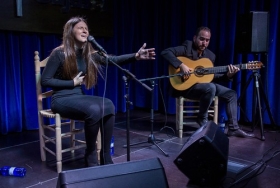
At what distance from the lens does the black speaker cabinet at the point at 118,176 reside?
1196 mm

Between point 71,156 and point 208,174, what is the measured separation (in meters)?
1.26

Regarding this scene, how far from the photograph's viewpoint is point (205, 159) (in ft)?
5.66

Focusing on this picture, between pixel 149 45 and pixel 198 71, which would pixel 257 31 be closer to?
pixel 198 71

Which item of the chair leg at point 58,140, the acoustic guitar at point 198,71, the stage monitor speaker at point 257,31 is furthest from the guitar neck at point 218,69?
the chair leg at point 58,140

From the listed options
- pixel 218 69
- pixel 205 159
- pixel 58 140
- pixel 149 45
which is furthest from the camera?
pixel 149 45

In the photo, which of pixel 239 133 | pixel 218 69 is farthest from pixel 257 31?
pixel 239 133

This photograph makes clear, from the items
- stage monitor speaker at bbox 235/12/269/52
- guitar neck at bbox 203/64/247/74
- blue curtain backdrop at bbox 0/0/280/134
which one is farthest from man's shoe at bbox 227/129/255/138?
stage monitor speaker at bbox 235/12/269/52

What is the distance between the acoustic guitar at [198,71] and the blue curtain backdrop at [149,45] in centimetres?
32

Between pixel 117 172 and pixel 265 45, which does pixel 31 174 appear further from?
pixel 265 45

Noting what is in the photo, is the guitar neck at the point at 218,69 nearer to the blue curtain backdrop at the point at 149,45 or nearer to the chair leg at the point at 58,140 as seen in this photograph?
the blue curtain backdrop at the point at 149,45

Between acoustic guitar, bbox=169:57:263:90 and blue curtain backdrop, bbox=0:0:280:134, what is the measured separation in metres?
0.32

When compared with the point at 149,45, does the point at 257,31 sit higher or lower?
higher

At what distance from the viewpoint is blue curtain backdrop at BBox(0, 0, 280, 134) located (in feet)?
10.5

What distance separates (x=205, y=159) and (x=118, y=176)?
2.20 ft
